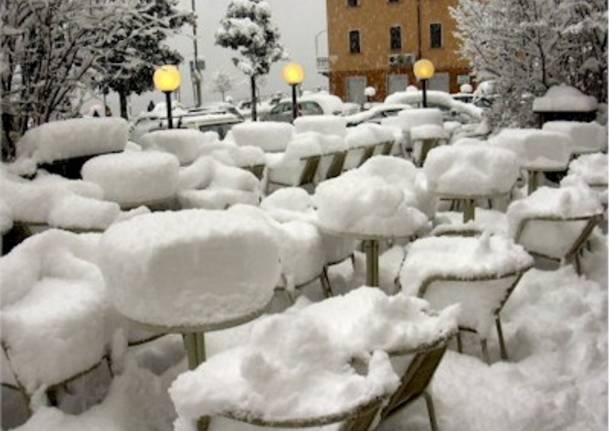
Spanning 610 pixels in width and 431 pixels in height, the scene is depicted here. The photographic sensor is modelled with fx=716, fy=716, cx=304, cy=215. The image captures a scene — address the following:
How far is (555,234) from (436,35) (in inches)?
1218

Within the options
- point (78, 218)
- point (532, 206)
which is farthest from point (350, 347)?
point (532, 206)

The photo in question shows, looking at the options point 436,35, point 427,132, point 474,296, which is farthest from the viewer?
point 436,35

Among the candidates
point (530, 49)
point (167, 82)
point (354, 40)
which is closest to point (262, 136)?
point (167, 82)

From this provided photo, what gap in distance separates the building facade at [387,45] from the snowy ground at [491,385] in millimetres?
29993

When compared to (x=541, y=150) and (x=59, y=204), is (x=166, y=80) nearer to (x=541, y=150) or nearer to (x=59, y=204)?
(x=59, y=204)

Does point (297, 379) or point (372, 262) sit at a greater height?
point (297, 379)

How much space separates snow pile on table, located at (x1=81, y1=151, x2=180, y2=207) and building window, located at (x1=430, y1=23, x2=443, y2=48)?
1207 inches

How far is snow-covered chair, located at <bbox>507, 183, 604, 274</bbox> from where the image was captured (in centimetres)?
528

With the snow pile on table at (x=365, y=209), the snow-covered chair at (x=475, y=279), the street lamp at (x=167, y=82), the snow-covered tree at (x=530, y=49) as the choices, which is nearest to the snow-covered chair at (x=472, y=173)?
the snow pile on table at (x=365, y=209)

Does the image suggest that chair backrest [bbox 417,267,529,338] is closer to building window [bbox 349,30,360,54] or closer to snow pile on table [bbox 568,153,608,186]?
snow pile on table [bbox 568,153,608,186]

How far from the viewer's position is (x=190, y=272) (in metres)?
3.11

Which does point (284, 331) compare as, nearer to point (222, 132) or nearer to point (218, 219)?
point (218, 219)

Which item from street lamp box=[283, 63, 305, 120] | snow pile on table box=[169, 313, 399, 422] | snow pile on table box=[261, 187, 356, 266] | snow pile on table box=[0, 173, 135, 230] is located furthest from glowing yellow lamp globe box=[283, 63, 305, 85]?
snow pile on table box=[169, 313, 399, 422]

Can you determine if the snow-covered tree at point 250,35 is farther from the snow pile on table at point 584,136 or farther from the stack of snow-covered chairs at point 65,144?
the stack of snow-covered chairs at point 65,144
